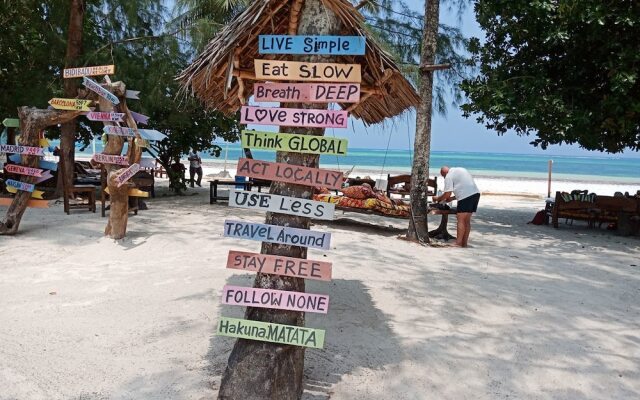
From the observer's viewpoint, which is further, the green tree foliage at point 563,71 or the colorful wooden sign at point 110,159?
the green tree foliage at point 563,71

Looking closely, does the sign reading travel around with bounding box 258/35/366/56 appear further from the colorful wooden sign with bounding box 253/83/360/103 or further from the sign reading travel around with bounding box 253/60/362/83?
the colorful wooden sign with bounding box 253/83/360/103

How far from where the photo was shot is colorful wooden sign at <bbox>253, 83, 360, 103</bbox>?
124 inches

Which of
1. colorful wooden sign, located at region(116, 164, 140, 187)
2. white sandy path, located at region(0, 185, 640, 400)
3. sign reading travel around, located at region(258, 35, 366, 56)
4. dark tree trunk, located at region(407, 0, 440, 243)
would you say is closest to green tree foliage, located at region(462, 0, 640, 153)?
dark tree trunk, located at region(407, 0, 440, 243)

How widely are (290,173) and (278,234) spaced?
13.9 inches

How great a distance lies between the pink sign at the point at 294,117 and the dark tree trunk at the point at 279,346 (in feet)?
0.41

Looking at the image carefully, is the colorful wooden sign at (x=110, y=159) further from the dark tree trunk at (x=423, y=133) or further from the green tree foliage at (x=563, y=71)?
the green tree foliage at (x=563, y=71)

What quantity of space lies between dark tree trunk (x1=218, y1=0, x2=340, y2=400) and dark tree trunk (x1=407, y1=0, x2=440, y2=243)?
17.4 feet

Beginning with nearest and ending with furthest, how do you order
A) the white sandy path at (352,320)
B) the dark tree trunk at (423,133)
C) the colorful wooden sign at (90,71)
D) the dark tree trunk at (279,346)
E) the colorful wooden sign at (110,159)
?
the dark tree trunk at (279,346)
the white sandy path at (352,320)
the colorful wooden sign at (90,71)
the colorful wooden sign at (110,159)
the dark tree trunk at (423,133)

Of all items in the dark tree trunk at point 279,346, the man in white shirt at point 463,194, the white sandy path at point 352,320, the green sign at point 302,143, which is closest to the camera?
the green sign at point 302,143

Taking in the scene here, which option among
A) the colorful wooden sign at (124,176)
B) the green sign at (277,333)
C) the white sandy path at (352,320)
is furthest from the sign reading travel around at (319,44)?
the colorful wooden sign at (124,176)

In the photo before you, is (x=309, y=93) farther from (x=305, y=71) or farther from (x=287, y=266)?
(x=287, y=266)

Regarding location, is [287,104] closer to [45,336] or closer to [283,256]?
[283,256]

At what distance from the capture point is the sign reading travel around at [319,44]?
3139 mm

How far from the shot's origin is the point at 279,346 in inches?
128
